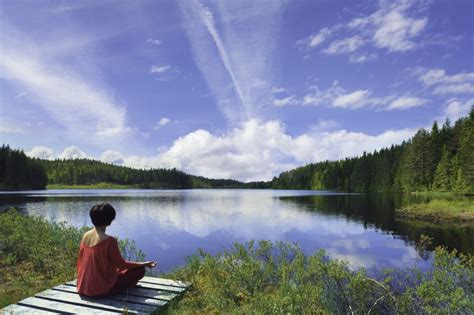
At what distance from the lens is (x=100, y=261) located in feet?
22.7

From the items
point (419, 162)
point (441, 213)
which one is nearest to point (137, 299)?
point (441, 213)

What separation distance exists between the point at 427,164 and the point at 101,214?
104m

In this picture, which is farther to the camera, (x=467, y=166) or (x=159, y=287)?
(x=467, y=166)

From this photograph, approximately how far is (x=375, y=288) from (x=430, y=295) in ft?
3.67

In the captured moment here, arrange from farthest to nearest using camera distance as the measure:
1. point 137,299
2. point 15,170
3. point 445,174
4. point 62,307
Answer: point 15,170 → point 445,174 → point 137,299 → point 62,307

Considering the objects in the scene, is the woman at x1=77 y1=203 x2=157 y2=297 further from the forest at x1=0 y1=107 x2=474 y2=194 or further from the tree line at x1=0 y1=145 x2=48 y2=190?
the tree line at x1=0 y1=145 x2=48 y2=190

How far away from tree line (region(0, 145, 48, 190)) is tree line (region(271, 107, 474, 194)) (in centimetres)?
13042

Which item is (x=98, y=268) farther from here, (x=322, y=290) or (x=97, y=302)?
(x=322, y=290)

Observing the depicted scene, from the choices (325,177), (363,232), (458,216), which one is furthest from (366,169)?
(363,232)

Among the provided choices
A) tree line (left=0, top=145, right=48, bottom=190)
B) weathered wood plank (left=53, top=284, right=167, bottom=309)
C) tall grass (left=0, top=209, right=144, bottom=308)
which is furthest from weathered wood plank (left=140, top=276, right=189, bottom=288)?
tree line (left=0, top=145, right=48, bottom=190)

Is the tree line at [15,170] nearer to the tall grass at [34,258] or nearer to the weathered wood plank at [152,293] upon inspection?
the tall grass at [34,258]

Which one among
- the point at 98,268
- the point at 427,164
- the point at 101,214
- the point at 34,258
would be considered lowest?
the point at 34,258

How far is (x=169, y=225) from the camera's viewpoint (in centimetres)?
3288

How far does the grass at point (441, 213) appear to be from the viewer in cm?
3928
